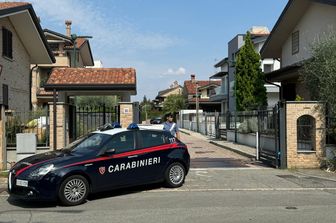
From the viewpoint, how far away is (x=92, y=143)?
422 inches

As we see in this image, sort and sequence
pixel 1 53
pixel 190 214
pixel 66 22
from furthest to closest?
pixel 66 22
pixel 1 53
pixel 190 214

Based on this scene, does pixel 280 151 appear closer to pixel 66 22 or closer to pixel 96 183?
pixel 96 183

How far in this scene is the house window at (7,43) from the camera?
68.0ft

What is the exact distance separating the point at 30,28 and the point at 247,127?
11.7 m

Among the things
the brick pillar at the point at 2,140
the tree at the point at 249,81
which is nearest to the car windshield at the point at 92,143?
the brick pillar at the point at 2,140

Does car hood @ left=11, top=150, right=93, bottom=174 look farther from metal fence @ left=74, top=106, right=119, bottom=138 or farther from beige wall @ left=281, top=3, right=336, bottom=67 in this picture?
beige wall @ left=281, top=3, right=336, bottom=67

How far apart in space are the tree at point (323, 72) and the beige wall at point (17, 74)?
12.7 meters

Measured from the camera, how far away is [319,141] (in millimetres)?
14883

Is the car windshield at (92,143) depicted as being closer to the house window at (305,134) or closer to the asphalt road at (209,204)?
the asphalt road at (209,204)

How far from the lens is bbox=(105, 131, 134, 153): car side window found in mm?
10469

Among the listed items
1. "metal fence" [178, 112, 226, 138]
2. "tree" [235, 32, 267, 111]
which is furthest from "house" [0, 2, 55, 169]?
"metal fence" [178, 112, 226, 138]

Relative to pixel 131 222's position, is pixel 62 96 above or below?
above

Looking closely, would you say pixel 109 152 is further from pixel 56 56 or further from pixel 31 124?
pixel 56 56

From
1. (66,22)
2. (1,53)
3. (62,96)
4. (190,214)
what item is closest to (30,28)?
(1,53)
